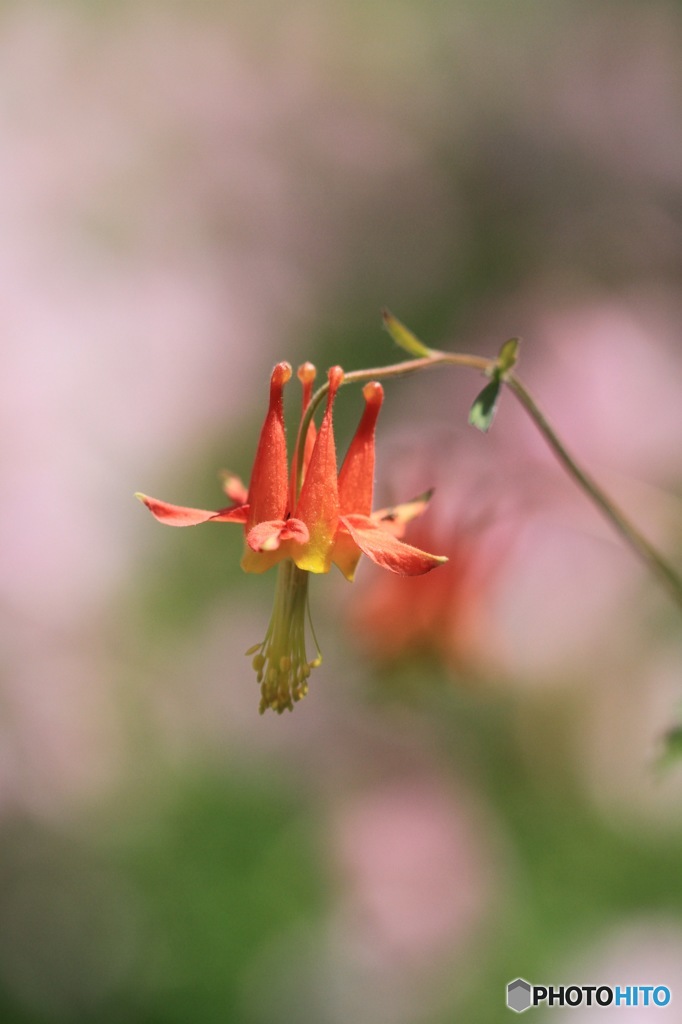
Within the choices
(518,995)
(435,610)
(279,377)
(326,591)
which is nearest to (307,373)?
(279,377)

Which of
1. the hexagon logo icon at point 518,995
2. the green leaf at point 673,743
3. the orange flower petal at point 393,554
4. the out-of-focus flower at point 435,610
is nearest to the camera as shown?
the orange flower petal at point 393,554

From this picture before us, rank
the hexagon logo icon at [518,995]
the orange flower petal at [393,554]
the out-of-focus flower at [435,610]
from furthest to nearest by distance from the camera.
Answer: the hexagon logo icon at [518,995]
the out-of-focus flower at [435,610]
the orange flower petal at [393,554]

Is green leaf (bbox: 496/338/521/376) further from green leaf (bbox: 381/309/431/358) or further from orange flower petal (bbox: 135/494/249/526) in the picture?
orange flower petal (bbox: 135/494/249/526)

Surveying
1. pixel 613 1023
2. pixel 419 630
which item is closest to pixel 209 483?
pixel 419 630

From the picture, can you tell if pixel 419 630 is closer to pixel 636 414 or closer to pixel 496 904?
pixel 496 904

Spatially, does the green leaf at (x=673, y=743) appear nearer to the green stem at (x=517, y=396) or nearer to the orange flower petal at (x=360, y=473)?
the green stem at (x=517, y=396)

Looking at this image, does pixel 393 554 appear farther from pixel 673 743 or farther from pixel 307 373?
pixel 673 743

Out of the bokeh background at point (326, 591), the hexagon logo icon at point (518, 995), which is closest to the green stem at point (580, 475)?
the bokeh background at point (326, 591)
